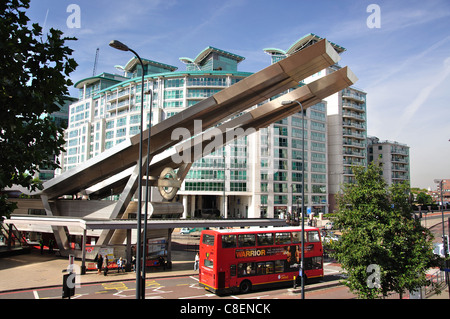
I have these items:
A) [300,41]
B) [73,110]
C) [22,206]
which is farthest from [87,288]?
[73,110]

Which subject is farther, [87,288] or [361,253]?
[87,288]

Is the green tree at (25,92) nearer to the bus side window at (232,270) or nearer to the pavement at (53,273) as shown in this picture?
the bus side window at (232,270)

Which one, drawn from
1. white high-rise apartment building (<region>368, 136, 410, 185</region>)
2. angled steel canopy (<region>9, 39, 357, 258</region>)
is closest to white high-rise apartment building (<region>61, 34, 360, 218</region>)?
white high-rise apartment building (<region>368, 136, 410, 185</region>)

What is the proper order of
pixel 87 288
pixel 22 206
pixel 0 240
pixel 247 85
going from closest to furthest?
pixel 87 288
pixel 247 85
pixel 0 240
pixel 22 206

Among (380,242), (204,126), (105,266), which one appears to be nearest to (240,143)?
(204,126)

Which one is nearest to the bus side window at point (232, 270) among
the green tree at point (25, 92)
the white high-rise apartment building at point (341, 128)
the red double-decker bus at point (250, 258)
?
the red double-decker bus at point (250, 258)

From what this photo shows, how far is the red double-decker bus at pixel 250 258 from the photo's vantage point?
19391 mm

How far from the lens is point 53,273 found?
958 inches

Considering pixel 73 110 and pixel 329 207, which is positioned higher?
pixel 73 110

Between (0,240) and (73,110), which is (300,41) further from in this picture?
(0,240)

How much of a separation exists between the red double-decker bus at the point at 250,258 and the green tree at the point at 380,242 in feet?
19.0

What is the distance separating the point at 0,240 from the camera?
32469 mm
